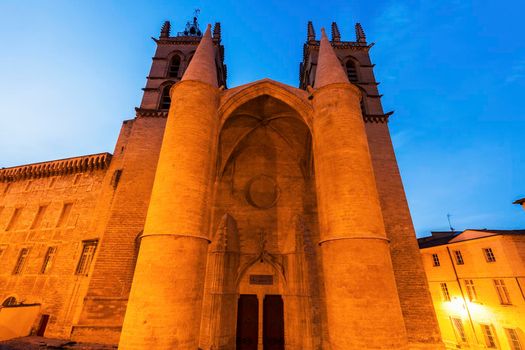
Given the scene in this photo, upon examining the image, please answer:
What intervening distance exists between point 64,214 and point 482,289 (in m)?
22.3

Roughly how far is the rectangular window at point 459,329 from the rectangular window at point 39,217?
24.2m

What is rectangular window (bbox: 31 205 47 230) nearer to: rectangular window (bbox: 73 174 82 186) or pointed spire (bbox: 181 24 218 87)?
rectangular window (bbox: 73 174 82 186)

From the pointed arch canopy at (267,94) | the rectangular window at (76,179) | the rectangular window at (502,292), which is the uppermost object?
the pointed arch canopy at (267,94)

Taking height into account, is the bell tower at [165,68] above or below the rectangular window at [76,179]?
above

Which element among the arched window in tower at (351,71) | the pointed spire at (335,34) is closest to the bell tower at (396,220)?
the arched window in tower at (351,71)

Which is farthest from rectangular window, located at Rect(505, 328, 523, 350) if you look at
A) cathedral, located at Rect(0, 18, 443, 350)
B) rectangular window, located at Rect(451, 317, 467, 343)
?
cathedral, located at Rect(0, 18, 443, 350)

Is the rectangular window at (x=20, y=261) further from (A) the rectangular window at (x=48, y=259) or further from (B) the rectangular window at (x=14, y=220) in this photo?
(B) the rectangular window at (x=14, y=220)

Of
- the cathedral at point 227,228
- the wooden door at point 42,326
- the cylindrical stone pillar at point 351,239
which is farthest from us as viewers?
the wooden door at point 42,326

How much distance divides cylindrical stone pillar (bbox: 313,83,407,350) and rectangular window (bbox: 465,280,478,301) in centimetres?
1105

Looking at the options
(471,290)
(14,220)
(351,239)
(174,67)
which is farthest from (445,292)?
(14,220)

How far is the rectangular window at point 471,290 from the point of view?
12591 mm

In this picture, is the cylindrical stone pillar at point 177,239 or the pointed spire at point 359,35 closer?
the cylindrical stone pillar at point 177,239

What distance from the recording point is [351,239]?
6117 mm

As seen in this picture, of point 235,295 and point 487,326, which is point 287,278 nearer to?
point 235,295
